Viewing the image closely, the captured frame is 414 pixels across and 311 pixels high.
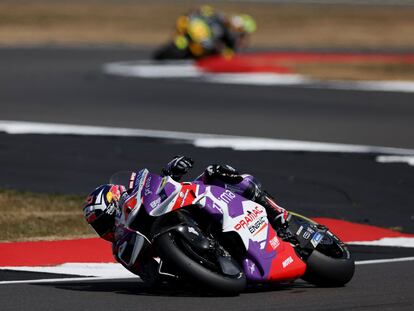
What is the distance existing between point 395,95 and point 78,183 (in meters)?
11.6

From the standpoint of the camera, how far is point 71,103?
75.5 ft

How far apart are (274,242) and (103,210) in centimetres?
127

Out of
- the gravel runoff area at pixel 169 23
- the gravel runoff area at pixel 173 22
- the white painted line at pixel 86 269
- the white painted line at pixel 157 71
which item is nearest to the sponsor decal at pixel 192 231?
the white painted line at pixel 86 269

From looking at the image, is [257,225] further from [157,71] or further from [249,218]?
[157,71]

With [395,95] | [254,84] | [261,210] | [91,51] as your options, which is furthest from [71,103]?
[261,210]

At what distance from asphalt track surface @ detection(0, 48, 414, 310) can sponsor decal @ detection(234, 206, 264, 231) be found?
1.62ft

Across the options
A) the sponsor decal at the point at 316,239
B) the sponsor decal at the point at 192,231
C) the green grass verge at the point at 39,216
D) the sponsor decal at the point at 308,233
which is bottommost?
the green grass verge at the point at 39,216

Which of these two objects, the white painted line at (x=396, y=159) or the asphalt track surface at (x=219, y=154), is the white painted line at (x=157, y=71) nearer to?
the asphalt track surface at (x=219, y=154)

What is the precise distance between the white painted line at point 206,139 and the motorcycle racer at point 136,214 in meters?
7.90

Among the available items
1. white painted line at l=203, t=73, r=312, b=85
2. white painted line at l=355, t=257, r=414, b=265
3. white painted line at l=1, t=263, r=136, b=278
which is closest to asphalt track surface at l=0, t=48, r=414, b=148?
white painted line at l=203, t=73, r=312, b=85

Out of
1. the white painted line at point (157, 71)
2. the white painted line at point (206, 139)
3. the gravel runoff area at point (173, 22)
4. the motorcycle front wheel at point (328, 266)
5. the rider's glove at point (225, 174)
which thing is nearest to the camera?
the rider's glove at point (225, 174)

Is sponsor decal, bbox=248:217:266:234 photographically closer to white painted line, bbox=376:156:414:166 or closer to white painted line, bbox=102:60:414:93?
white painted line, bbox=376:156:414:166

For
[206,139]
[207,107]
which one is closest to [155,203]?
[206,139]

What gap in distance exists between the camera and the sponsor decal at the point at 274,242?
868cm
